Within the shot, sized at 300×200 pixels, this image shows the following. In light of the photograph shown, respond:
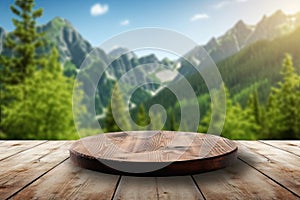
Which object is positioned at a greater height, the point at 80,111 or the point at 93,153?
the point at 80,111

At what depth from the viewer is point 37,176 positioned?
1389mm

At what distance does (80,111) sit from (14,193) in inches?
37.6

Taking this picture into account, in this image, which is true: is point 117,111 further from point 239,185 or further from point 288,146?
point 288,146

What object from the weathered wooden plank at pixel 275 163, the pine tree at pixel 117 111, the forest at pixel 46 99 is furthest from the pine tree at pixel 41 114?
the weathered wooden plank at pixel 275 163

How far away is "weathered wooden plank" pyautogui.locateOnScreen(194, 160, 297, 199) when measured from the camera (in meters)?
1.09

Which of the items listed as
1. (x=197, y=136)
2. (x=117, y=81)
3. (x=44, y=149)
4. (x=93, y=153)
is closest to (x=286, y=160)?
(x=197, y=136)

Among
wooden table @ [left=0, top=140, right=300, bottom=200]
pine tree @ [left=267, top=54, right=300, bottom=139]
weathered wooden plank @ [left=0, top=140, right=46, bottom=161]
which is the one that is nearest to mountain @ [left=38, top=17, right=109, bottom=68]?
pine tree @ [left=267, top=54, right=300, bottom=139]

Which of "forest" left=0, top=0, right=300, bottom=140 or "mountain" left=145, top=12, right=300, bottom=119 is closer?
"forest" left=0, top=0, right=300, bottom=140

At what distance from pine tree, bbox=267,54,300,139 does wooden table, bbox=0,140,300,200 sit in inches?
724

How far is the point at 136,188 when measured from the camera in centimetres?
119

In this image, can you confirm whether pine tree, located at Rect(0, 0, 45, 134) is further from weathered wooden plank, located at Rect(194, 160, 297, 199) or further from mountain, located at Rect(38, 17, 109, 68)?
mountain, located at Rect(38, 17, 109, 68)

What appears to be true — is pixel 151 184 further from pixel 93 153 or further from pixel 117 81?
pixel 117 81

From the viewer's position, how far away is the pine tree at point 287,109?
1866cm

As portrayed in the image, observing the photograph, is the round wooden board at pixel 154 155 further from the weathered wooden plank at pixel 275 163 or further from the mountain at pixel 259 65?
the mountain at pixel 259 65
